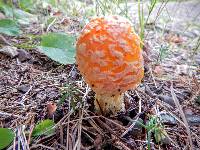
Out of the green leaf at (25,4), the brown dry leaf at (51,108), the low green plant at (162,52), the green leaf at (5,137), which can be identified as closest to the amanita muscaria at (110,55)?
the brown dry leaf at (51,108)

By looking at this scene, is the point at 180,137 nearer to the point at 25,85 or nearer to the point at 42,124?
the point at 42,124

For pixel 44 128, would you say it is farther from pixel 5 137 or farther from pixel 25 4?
pixel 25 4

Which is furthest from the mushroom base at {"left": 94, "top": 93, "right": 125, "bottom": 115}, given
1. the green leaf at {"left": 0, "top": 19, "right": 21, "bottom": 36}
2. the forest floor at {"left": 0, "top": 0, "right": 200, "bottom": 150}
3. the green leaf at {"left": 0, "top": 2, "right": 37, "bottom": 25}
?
the green leaf at {"left": 0, "top": 2, "right": 37, "bottom": 25}

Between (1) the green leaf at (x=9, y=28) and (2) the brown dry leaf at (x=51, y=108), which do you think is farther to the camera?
(1) the green leaf at (x=9, y=28)

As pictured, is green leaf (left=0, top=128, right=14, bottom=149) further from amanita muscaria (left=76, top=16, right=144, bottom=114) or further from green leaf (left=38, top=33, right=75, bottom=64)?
green leaf (left=38, top=33, right=75, bottom=64)

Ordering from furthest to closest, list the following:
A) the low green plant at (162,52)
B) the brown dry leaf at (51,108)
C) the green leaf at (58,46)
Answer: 1. the low green plant at (162,52)
2. the green leaf at (58,46)
3. the brown dry leaf at (51,108)

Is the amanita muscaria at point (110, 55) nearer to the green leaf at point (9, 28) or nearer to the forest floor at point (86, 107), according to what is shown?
the forest floor at point (86, 107)
